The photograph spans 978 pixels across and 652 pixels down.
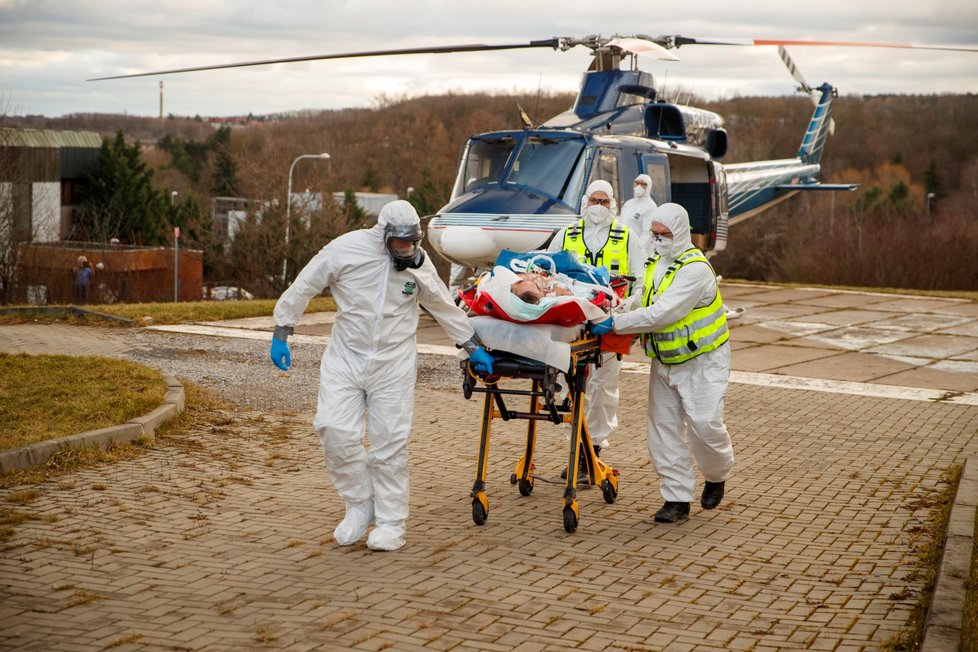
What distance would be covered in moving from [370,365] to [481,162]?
9.00m

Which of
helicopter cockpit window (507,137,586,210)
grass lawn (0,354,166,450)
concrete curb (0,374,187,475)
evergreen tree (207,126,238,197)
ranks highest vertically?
evergreen tree (207,126,238,197)

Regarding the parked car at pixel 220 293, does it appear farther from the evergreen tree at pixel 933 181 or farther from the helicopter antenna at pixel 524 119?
the evergreen tree at pixel 933 181

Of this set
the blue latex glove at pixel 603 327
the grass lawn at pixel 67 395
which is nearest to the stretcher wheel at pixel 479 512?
the blue latex glove at pixel 603 327

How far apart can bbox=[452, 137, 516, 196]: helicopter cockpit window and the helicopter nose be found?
49.4 inches

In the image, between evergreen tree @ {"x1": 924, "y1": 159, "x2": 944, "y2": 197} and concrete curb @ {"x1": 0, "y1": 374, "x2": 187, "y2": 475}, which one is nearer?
concrete curb @ {"x1": 0, "y1": 374, "x2": 187, "y2": 475}

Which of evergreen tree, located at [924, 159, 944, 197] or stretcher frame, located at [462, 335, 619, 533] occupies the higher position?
evergreen tree, located at [924, 159, 944, 197]

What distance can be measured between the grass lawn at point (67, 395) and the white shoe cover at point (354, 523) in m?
2.74

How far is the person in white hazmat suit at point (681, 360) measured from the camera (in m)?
6.59

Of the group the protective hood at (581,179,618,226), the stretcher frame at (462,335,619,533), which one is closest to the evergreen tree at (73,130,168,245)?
the protective hood at (581,179,618,226)

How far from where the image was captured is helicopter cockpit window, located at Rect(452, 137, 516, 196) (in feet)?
47.7

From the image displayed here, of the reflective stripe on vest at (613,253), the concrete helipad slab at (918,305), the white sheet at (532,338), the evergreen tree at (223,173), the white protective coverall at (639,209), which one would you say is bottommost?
the concrete helipad slab at (918,305)

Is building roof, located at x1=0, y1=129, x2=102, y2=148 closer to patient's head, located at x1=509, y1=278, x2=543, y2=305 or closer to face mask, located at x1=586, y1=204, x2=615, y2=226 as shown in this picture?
face mask, located at x1=586, y1=204, x2=615, y2=226

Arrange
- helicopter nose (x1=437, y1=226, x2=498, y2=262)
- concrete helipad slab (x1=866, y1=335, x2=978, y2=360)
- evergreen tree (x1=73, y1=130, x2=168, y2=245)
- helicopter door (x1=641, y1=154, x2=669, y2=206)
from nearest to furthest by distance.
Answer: helicopter nose (x1=437, y1=226, x2=498, y2=262) → concrete helipad slab (x1=866, y1=335, x2=978, y2=360) → helicopter door (x1=641, y1=154, x2=669, y2=206) → evergreen tree (x1=73, y1=130, x2=168, y2=245)

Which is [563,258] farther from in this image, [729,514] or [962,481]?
[962,481]
